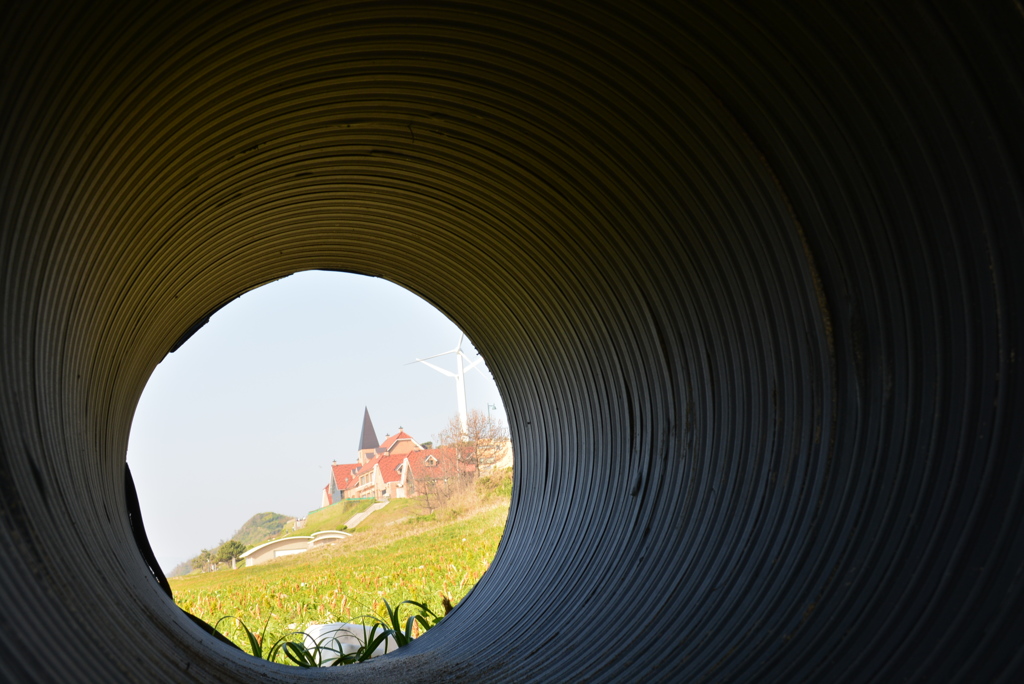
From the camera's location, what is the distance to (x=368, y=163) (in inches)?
163

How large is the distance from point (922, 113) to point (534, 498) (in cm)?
379

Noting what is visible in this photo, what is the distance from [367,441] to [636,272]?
40.8 metres

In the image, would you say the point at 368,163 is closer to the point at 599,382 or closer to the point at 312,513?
the point at 599,382

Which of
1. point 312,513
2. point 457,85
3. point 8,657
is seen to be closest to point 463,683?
point 8,657

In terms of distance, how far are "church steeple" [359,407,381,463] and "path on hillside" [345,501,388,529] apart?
35.5 feet

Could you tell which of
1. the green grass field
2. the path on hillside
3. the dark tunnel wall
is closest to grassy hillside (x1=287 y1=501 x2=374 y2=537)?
the path on hillside

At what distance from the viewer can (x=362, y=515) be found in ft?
93.0

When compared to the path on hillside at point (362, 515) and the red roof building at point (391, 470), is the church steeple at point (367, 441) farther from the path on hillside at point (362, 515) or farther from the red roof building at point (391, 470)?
the path on hillside at point (362, 515)

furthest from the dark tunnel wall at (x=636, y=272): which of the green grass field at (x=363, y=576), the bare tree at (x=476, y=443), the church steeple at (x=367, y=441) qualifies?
the church steeple at (x=367, y=441)

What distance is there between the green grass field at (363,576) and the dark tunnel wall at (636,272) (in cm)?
596

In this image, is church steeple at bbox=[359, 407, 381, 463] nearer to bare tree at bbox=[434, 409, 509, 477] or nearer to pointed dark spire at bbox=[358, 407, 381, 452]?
pointed dark spire at bbox=[358, 407, 381, 452]

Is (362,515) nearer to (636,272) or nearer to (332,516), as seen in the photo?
(332,516)

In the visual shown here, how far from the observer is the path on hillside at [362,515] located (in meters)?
27.6

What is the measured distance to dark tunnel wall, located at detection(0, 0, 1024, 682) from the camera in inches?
84.8
